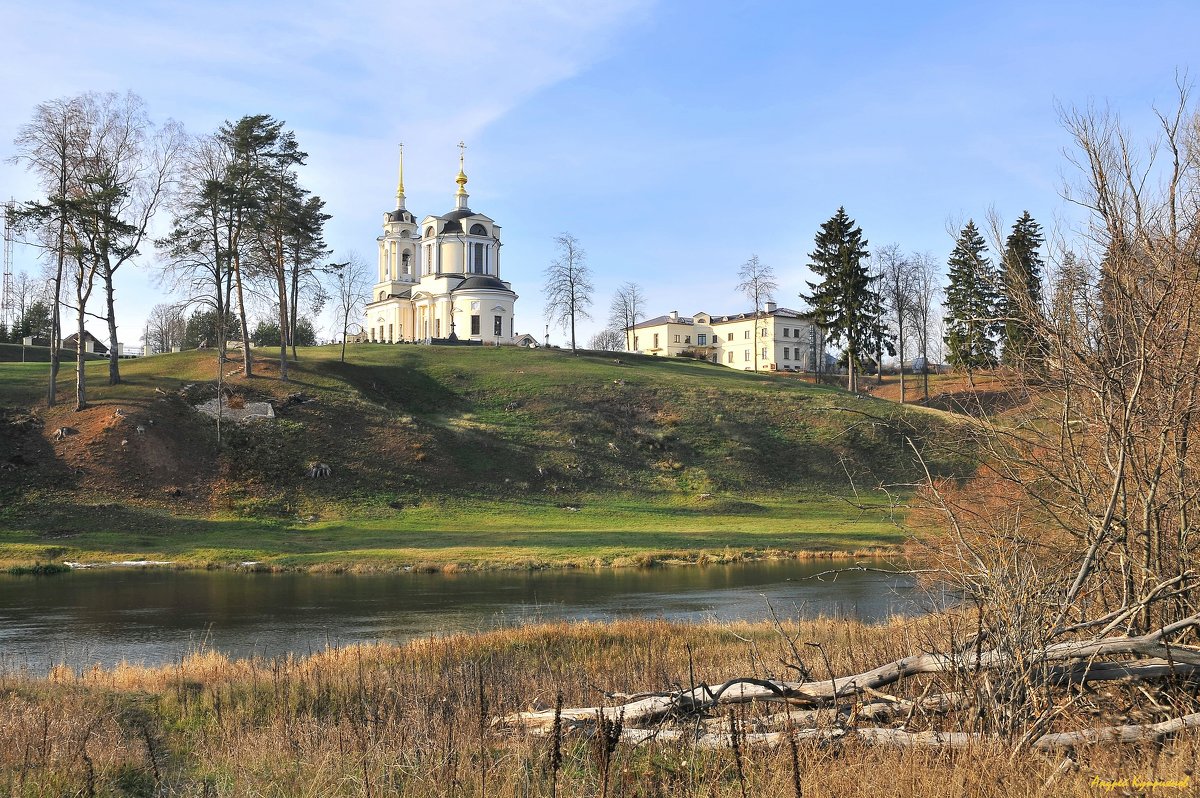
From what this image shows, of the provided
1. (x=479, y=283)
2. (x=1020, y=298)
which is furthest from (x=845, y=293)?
(x=1020, y=298)

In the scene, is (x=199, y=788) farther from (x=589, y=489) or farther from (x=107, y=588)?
(x=589, y=489)

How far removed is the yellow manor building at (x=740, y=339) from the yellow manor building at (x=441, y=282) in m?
26.7

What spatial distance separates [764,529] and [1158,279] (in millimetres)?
34192

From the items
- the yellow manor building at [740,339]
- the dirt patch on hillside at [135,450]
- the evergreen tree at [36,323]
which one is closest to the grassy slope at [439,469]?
the dirt patch on hillside at [135,450]

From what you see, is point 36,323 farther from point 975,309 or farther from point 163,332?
point 975,309

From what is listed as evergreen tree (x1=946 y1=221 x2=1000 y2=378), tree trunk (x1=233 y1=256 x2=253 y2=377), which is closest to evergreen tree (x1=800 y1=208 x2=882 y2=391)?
tree trunk (x1=233 y1=256 x2=253 y2=377)

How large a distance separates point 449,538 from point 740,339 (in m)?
79.7

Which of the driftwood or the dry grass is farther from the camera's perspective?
the driftwood

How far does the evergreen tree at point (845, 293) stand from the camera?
72750 mm

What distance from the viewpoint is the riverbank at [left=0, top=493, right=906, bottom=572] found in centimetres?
3319

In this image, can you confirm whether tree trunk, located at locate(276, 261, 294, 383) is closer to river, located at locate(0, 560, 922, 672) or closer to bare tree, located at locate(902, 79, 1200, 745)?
river, located at locate(0, 560, 922, 672)

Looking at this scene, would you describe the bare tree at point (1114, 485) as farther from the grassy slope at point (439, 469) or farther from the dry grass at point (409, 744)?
the grassy slope at point (439, 469)

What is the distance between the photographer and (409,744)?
310 inches

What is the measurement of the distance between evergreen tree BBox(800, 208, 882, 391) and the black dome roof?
30372 mm
